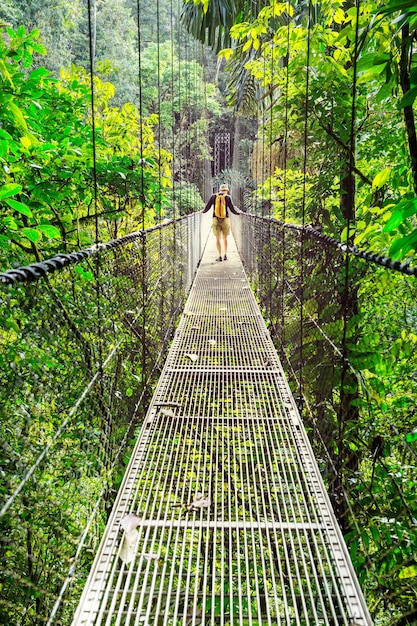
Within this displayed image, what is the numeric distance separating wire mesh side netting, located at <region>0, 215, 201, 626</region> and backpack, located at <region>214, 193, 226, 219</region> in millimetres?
4032

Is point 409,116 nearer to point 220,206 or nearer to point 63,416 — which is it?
point 63,416

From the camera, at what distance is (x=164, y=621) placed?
1029mm

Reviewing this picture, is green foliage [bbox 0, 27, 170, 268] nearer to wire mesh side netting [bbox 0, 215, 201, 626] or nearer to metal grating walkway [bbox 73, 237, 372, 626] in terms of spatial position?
wire mesh side netting [bbox 0, 215, 201, 626]

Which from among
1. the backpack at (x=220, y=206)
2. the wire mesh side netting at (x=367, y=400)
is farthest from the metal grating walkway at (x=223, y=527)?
the backpack at (x=220, y=206)

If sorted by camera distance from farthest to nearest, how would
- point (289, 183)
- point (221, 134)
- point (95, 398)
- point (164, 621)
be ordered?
point (221, 134) → point (289, 183) → point (95, 398) → point (164, 621)

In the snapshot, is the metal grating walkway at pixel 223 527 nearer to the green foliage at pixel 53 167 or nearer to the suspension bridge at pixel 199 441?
Result: the suspension bridge at pixel 199 441

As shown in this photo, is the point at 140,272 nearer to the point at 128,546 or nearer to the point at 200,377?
the point at 200,377

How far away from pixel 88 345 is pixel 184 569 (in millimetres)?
562

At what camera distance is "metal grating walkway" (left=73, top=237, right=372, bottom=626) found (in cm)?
107

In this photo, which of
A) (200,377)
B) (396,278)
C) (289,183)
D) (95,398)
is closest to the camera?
Result: (95,398)

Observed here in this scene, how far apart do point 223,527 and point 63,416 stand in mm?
484

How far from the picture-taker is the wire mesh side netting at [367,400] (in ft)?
4.66

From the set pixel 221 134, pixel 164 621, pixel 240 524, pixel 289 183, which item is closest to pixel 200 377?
pixel 240 524

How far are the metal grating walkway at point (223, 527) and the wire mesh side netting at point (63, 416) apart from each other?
10 cm
